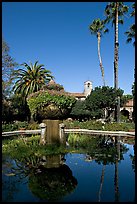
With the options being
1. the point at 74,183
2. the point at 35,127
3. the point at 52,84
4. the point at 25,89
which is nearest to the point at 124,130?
the point at 35,127

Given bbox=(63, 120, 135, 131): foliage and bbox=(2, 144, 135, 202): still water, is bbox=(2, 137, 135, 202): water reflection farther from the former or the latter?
bbox=(63, 120, 135, 131): foliage

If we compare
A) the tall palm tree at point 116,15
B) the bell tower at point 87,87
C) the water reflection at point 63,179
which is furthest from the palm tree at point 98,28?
the water reflection at point 63,179

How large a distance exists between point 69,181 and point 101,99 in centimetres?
2434

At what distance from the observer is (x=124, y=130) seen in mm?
20828

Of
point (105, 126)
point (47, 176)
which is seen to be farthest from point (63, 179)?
point (105, 126)

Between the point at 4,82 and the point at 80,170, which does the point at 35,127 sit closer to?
the point at 4,82

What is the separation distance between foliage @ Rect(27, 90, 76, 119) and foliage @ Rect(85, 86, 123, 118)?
19885 mm

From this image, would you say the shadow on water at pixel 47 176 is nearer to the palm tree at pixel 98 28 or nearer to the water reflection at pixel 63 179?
the water reflection at pixel 63 179

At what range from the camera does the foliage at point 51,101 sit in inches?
364

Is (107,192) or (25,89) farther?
(25,89)

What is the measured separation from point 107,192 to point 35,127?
61.6 feet

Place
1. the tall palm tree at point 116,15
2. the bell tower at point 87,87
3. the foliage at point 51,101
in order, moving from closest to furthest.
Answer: the foliage at point 51,101 → the tall palm tree at point 116,15 → the bell tower at point 87,87

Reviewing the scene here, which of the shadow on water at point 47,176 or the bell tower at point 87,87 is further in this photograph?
the bell tower at point 87,87

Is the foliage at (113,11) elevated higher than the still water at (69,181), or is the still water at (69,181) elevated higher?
the foliage at (113,11)
